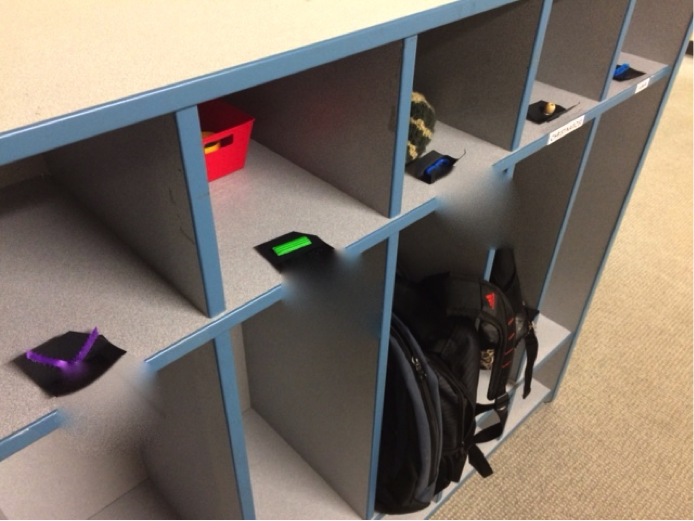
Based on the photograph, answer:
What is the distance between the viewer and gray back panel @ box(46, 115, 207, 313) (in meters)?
0.53

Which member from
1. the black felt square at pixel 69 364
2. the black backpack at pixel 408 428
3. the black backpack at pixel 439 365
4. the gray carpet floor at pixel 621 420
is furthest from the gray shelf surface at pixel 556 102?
the gray carpet floor at pixel 621 420

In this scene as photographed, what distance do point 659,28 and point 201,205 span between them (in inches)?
43.9

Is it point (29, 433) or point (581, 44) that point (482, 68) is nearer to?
point (581, 44)

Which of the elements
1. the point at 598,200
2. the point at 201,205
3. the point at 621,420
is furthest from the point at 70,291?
the point at 621,420

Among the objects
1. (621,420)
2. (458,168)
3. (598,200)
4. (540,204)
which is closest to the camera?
(458,168)

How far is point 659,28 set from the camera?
121 centimetres

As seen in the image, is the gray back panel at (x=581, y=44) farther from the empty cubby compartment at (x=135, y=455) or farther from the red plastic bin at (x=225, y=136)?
the empty cubby compartment at (x=135, y=455)

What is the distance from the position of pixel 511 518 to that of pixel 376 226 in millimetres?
1063

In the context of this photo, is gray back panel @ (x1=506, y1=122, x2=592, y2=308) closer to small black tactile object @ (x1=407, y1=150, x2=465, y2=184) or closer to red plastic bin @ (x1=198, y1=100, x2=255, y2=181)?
small black tactile object @ (x1=407, y1=150, x2=465, y2=184)

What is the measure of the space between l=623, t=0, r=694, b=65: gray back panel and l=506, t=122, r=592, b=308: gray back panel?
0.93ft

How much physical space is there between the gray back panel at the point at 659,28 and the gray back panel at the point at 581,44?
0.87 ft

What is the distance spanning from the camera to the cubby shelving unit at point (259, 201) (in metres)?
0.52

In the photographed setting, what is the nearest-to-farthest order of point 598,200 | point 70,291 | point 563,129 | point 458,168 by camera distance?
point 70,291
point 458,168
point 563,129
point 598,200

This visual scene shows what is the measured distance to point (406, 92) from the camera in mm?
668
